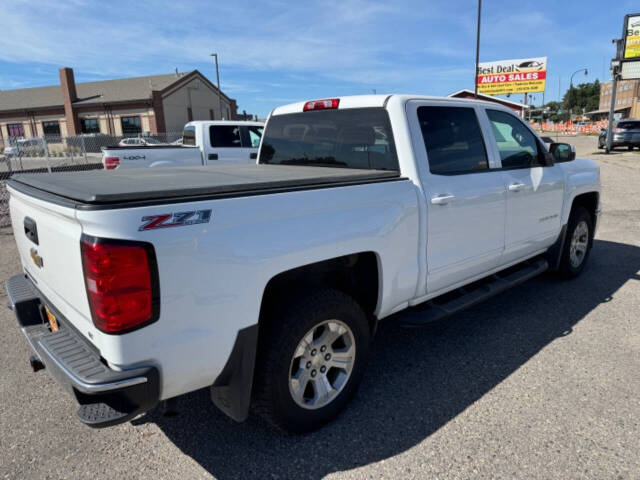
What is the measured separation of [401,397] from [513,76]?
160ft

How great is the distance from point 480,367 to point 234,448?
191 cm

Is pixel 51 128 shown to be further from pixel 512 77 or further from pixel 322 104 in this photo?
pixel 322 104

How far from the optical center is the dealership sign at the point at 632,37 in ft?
74.5

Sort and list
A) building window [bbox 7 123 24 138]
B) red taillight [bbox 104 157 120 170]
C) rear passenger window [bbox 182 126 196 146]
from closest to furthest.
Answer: red taillight [bbox 104 157 120 170] < rear passenger window [bbox 182 126 196 146] < building window [bbox 7 123 24 138]

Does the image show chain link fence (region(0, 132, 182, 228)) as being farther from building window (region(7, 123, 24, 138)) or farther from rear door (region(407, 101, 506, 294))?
building window (region(7, 123, 24, 138))

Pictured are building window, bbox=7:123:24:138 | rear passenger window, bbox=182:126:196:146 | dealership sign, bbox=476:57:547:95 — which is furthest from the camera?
building window, bbox=7:123:24:138

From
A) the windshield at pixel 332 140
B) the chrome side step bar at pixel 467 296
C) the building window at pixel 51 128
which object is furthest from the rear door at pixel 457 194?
the building window at pixel 51 128

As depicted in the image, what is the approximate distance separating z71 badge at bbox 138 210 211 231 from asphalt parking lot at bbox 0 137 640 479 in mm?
1394

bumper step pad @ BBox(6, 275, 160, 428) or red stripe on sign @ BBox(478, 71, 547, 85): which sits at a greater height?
red stripe on sign @ BBox(478, 71, 547, 85)

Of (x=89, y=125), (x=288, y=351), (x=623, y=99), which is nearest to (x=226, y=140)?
(x=288, y=351)

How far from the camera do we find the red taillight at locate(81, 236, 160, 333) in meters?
1.83

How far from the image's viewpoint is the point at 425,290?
326cm

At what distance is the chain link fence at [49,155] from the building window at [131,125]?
5574 millimetres

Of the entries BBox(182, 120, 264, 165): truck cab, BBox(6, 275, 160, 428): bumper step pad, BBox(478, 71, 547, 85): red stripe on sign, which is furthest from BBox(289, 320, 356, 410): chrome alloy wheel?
BBox(478, 71, 547, 85): red stripe on sign
